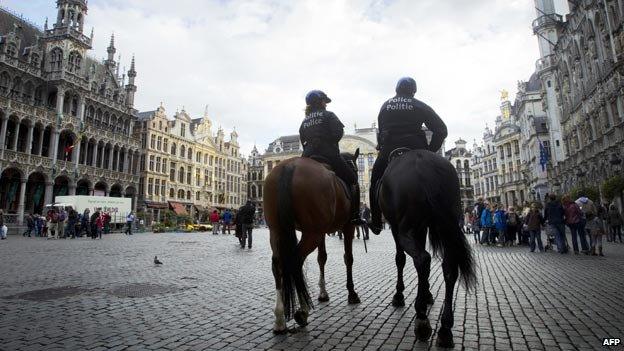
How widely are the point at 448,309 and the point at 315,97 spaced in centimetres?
369

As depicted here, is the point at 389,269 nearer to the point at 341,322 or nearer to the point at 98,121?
the point at 341,322

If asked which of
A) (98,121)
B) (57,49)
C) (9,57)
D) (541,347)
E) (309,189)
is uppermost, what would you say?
(57,49)

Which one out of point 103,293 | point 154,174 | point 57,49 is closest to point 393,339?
point 103,293

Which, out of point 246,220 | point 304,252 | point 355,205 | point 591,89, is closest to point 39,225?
point 246,220

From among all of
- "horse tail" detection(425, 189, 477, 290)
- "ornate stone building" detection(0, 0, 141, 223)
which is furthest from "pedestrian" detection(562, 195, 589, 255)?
"ornate stone building" detection(0, 0, 141, 223)

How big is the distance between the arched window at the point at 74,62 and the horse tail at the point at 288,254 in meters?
48.9

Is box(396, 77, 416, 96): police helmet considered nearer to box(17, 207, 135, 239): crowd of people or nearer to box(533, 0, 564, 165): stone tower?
box(17, 207, 135, 239): crowd of people

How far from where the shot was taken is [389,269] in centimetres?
957

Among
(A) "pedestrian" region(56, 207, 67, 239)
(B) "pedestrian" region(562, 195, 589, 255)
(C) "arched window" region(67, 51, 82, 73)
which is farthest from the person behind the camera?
(C) "arched window" region(67, 51, 82, 73)

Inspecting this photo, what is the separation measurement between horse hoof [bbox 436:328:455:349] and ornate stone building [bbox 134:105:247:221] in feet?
191

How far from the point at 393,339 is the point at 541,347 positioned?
4.62 feet

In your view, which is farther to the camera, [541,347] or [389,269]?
[389,269]

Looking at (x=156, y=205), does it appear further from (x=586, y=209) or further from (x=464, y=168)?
(x=464, y=168)

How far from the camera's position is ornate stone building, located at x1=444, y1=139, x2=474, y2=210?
99500 millimetres
